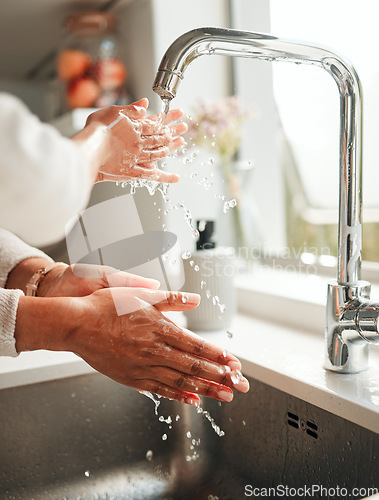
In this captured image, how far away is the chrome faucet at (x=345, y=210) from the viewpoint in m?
0.60

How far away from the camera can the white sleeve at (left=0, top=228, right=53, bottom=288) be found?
0.76 meters

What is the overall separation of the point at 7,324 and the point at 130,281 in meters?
0.15

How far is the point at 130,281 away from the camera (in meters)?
0.63

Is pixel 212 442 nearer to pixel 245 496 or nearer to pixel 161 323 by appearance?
pixel 245 496

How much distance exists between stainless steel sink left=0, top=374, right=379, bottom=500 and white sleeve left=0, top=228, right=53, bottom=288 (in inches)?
6.9

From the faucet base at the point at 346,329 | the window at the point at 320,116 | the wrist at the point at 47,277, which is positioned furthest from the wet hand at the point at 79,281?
the window at the point at 320,116

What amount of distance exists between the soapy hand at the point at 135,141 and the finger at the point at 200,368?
0.21 metres

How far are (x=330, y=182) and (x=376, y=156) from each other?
22 cm

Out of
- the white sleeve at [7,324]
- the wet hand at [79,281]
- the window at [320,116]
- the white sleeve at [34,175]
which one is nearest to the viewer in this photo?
the white sleeve at [34,175]

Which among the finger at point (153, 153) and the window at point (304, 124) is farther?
the window at point (304, 124)

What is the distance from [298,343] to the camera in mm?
844

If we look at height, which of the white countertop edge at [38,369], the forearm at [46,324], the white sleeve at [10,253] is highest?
the white sleeve at [10,253]

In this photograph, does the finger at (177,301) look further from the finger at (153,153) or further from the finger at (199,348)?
the finger at (153,153)

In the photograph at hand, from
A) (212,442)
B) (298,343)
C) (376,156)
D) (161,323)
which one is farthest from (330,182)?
(161,323)
